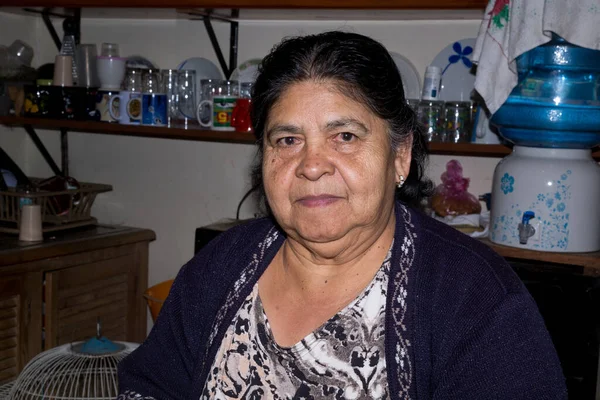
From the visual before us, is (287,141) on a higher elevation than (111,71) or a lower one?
lower

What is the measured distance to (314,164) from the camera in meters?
1.16

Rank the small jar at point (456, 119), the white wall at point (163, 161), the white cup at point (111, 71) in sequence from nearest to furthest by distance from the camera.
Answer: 1. the small jar at point (456, 119)
2. the white cup at point (111, 71)
3. the white wall at point (163, 161)

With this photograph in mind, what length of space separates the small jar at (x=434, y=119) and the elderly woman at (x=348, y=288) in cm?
69

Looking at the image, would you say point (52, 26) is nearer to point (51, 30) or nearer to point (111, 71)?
point (51, 30)

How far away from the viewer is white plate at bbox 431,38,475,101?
7.23ft

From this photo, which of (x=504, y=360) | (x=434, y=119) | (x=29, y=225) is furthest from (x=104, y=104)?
(x=504, y=360)

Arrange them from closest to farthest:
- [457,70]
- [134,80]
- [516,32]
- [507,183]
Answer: [516,32]
[507,183]
[457,70]
[134,80]

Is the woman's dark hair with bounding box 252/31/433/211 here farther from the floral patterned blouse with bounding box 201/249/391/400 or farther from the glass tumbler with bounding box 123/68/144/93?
the glass tumbler with bounding box 123/68/144/93

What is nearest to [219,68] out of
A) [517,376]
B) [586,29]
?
[586,29]

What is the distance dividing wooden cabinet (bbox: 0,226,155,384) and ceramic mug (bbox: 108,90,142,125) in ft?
1.33

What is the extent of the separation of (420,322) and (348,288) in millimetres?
169

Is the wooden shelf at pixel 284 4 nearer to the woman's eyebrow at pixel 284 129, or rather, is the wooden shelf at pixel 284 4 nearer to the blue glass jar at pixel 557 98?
the blue glass jar at pixel 557 98

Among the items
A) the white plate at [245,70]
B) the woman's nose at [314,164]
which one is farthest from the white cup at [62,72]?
the woman's nose at [314,164]

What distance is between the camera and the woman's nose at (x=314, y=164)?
1.16m
